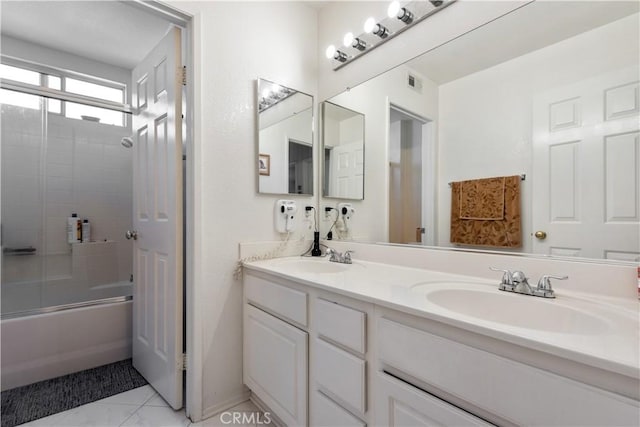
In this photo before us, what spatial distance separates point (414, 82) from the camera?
1.49 m

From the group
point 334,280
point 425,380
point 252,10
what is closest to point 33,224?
point 252,10

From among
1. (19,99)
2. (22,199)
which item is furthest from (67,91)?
(22,199)

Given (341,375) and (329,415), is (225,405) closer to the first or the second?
(329,415)

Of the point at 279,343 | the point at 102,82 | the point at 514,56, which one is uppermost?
the point at 102,82

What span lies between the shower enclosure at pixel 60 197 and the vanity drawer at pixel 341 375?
1.73 meters

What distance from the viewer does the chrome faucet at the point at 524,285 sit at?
3.03 ft

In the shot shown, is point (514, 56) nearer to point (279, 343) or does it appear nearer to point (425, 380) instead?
point (425, 380)

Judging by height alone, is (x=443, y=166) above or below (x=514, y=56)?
below

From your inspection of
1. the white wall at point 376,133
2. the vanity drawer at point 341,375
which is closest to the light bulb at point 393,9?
the white wall at point 376,133

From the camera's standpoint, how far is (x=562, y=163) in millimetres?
1030

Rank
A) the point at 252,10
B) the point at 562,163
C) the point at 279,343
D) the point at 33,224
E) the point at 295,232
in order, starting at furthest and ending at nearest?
the point at 33,224 → the point at 295,232 → the point at 252,10 → the point at 279,343 → the point at 562,163

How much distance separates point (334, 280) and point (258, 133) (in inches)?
39.2

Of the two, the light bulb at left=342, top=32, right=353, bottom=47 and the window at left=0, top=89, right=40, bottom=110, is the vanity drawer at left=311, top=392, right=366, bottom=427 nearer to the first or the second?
the light bulb at left=342, top=32, right=353, bottom=47

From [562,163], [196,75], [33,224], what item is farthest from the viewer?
[33,224]
